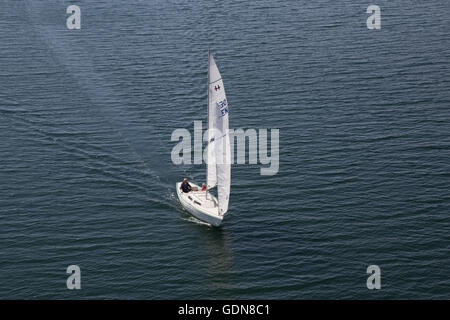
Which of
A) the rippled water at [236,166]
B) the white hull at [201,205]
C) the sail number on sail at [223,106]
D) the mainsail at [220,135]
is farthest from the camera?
the white hull at [201,205]

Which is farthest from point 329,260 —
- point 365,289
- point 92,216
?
point 92,216

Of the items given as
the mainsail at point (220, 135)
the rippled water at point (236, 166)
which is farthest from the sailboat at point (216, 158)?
the rippled water at point (236, 166)

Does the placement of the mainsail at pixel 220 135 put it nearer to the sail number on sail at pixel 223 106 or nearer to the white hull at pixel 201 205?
the sail number on sail at pixel 223 106

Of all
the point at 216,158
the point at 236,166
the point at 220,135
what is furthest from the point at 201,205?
the point at 236,166

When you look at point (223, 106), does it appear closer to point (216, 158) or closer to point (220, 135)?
point (220, 135)

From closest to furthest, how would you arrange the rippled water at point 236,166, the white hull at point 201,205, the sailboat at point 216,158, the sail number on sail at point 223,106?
the rippled water at point 236,166, the sailboat at point 216,158, the sail number on sail at point 223,106, the white hull at point 201,205
